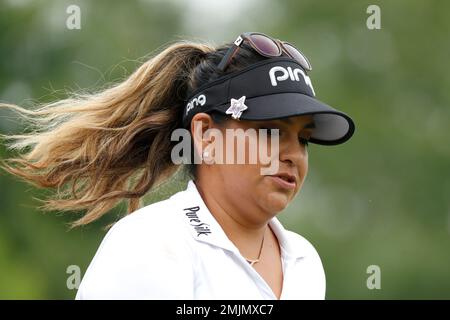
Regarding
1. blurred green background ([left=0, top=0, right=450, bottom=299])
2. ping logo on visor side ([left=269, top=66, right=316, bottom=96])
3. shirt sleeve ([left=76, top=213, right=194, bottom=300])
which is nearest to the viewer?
shirt sleeve ([left=76, top=213, right=194, bottom=300])

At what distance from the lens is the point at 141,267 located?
364cm

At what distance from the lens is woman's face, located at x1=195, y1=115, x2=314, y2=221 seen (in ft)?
13.1

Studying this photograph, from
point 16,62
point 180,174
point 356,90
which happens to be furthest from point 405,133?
point 180,174

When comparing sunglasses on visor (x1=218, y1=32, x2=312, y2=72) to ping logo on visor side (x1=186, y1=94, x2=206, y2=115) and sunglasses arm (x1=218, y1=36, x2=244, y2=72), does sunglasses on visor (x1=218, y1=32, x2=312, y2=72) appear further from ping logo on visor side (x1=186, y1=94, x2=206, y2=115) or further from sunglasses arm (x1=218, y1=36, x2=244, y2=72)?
ping logo on visor side (x1=186, y1=94, x2=206, y2=115)

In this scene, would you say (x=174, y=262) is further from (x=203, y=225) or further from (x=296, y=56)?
(x=296, y=56)

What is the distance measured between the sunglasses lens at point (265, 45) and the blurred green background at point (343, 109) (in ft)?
23.8

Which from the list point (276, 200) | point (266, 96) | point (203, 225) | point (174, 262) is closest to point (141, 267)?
point (174, 262)

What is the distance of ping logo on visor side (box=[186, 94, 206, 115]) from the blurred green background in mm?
7180

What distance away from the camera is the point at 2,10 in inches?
588

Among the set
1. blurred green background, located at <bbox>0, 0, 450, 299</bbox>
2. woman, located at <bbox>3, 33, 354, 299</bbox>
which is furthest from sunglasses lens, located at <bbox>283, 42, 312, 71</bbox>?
blurred green background, located at <bbox>0, 0, 450, 299</bbox>

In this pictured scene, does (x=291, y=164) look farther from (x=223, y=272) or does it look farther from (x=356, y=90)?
(x=356, y=90)

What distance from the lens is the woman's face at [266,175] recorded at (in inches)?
157

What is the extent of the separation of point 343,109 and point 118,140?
28.5 feet

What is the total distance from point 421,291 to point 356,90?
2972mm
